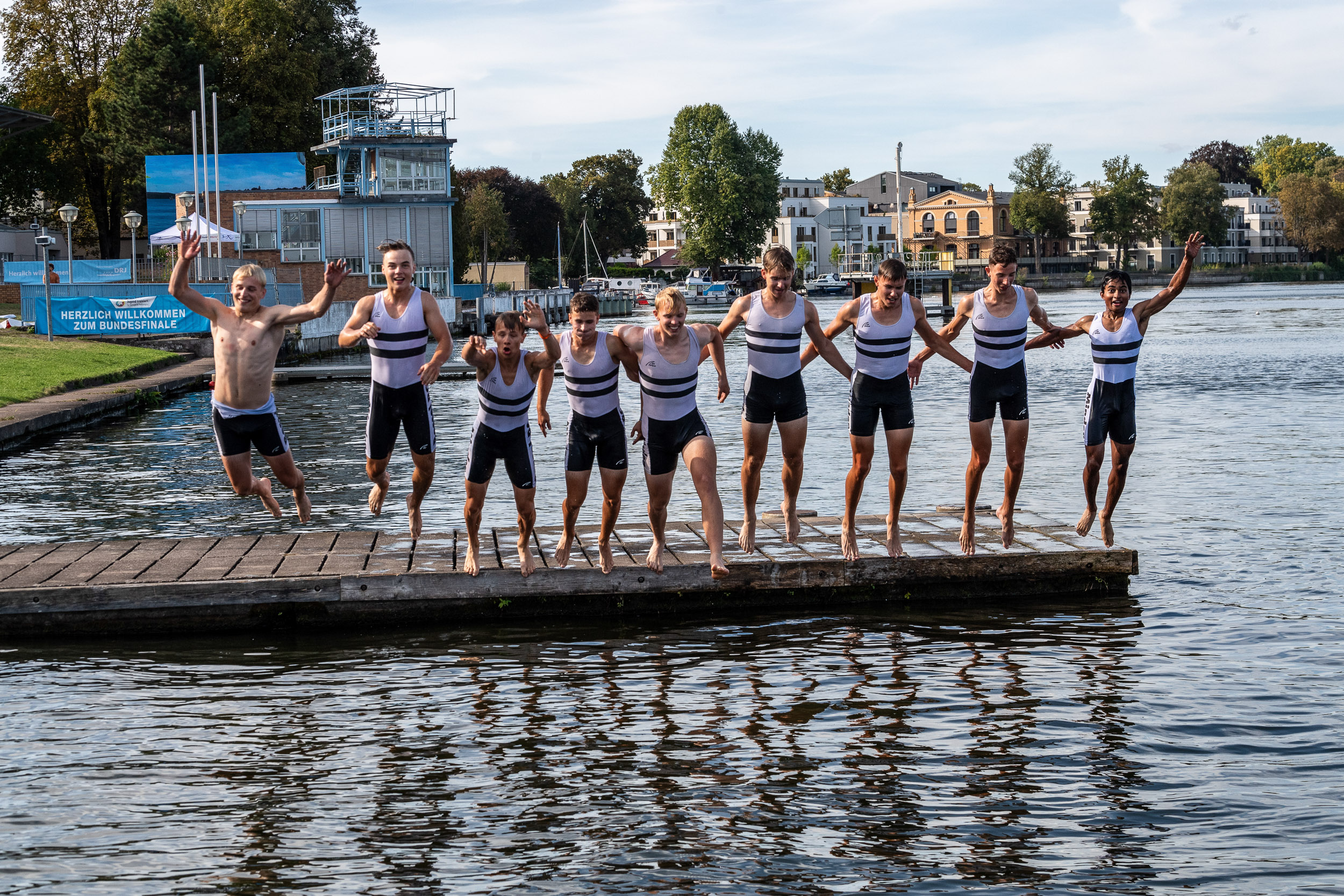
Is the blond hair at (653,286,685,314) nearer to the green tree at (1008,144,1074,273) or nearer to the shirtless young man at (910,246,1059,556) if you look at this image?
the shirtless young man at (910,246,1059,556)

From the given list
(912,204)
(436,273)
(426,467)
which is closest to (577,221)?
(912,204)

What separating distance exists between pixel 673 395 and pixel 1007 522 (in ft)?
14.0

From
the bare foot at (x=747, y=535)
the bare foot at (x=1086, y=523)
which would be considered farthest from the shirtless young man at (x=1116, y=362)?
the bare foot at (x=747, y=535)

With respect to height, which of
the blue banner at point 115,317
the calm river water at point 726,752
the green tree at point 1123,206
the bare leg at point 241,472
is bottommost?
the calm river water at point 726,752

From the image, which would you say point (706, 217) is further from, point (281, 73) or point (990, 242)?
point (281, 73)

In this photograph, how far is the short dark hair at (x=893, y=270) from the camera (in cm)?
1194

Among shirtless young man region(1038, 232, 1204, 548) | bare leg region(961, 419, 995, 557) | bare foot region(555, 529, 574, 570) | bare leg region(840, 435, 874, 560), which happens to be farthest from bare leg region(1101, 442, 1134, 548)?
bare foot region(555, 529, 574, 570)

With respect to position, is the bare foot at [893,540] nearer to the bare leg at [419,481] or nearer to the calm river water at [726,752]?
the calm river water at [726,752]

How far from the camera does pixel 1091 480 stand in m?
13.4

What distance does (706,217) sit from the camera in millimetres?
149375

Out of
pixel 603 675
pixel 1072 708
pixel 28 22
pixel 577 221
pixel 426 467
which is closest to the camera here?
pixel 1072 708

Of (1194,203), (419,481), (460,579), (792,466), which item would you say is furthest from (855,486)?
(1194,203)

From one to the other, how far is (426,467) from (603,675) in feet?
8.61

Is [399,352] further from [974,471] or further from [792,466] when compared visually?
[974,471]
